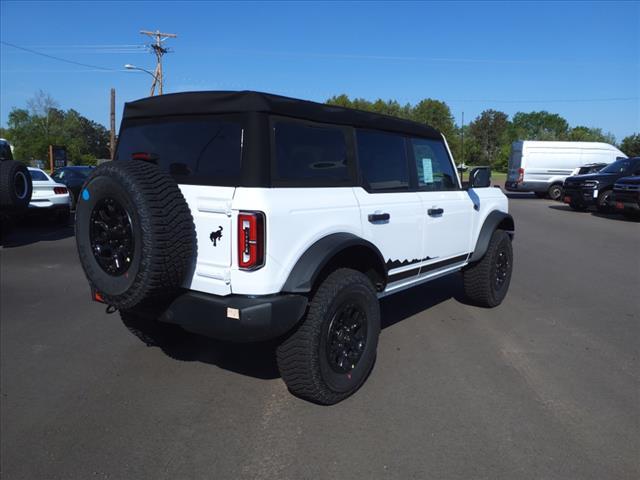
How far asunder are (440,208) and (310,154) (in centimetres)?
167

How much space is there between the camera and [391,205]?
3906mm

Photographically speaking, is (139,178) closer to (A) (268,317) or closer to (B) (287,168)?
(B) (287,168)

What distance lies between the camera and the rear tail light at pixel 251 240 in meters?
2.81

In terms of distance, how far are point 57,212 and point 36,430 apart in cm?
992

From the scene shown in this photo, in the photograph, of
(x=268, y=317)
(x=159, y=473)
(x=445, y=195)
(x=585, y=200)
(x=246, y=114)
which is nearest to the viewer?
(x=159, y=473)

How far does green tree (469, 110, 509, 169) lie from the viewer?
81438mm

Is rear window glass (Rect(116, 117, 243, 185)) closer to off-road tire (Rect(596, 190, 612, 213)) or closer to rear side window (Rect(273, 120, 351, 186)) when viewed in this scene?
rear side window (Rect(273, 120, 351, 186))

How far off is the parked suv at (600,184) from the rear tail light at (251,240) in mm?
15731

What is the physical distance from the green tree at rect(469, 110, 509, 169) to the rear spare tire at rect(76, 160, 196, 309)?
8223cm

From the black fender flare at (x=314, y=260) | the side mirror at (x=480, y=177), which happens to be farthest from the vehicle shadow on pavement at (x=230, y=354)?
the side mirror at (x=480, y=177)

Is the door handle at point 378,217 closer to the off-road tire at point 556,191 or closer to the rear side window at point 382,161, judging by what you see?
the rear side window at point 382,161

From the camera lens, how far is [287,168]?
316cm

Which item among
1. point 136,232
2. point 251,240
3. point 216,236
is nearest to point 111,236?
point 136,232

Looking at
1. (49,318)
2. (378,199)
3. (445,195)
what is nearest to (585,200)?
(445,195)
